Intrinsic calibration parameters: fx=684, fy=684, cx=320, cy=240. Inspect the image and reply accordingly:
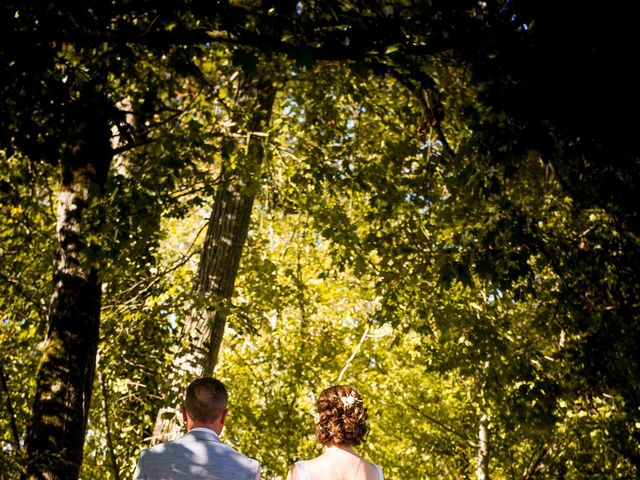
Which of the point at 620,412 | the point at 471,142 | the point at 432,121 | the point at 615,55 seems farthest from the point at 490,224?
the point at 620,412

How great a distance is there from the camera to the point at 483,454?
14.5 metres

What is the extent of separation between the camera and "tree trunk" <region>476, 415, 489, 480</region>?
14.3 m

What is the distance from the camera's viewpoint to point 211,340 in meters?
8.54

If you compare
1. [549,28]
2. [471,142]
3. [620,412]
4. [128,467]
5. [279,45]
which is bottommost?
[128,467]

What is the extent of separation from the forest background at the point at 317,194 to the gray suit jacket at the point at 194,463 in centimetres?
243

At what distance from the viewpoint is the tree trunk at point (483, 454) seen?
1435 cm

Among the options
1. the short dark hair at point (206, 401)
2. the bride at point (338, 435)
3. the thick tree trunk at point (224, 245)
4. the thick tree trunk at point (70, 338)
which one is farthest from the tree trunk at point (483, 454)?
the short dark hair at point (206, 401)

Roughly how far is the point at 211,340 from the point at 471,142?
4.09 metres

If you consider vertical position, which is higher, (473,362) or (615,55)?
(615,55)

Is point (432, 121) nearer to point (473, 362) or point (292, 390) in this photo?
point (473, 362)

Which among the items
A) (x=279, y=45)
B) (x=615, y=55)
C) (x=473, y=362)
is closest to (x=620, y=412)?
(x=473, y=362)

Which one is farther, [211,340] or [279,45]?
[211,340]

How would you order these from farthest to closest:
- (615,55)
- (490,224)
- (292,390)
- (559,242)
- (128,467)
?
(292,390) → (128,467) → (559,242) → (490,224) → (615,55)

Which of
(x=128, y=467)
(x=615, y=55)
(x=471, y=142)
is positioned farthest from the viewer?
(x=128, y=467)
